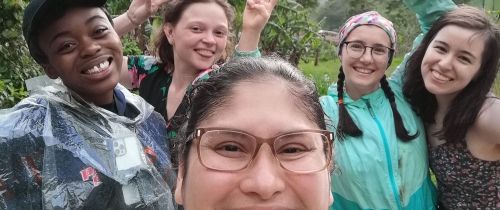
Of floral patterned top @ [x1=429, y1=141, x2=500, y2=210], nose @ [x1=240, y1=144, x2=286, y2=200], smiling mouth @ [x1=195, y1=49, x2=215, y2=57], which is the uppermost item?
smiling mouth @ [x1=195, y1=49, x2=215, y2=57]

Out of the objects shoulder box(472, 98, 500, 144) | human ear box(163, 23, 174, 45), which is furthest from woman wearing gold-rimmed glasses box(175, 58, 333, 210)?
human ear box(163, 23, 174, 45)

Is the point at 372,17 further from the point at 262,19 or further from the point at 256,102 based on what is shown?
the point at 256,102

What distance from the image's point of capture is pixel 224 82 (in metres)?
1.37

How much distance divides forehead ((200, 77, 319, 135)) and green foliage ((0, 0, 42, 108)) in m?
2.28

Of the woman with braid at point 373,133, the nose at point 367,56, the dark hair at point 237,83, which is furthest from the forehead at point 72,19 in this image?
the nose at point 367,56

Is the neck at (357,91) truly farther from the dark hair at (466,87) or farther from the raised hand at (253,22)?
the raised hand at (253,22)

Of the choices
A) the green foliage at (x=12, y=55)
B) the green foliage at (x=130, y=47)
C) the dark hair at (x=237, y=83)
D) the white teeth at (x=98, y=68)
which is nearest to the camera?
the dark hair at (x=237, y=83)

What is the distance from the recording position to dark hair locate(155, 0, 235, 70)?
2.48 meters

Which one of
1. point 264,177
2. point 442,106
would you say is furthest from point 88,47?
point 442,106

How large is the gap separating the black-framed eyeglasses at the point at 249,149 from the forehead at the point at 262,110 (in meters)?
0.02

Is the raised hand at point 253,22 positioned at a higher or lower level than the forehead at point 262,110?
higher

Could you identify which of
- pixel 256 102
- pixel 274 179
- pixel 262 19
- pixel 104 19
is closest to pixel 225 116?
pixel 256 102

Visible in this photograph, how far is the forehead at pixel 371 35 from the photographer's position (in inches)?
91.1

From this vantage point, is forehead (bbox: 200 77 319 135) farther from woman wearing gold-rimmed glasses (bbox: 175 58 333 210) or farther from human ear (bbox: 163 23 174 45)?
human ear (bbox: 163 23 174 45)
